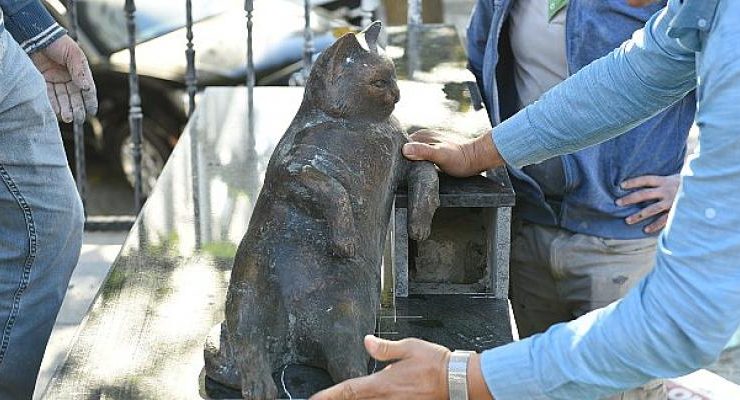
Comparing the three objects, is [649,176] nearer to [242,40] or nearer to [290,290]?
[290,290]

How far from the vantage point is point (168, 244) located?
3.35 meters

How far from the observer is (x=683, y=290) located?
177 cm

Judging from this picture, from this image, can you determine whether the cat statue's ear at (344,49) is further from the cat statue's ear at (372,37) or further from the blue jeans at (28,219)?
the blue jeans at (28,219)

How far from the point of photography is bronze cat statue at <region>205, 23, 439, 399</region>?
2.35 m

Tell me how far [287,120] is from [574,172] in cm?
166

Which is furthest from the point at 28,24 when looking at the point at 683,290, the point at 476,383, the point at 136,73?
the point at 683,290

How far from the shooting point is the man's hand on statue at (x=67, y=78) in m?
3.31

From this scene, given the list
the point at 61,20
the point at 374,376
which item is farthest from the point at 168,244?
the point at 61,20

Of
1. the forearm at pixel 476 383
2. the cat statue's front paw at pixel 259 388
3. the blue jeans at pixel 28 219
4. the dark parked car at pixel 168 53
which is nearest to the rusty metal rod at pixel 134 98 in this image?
the blue jeans at pixel 28 219

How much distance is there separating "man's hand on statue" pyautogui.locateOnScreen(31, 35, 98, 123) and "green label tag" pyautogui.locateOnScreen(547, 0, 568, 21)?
1.39m

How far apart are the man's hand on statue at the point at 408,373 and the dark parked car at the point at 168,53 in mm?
5069

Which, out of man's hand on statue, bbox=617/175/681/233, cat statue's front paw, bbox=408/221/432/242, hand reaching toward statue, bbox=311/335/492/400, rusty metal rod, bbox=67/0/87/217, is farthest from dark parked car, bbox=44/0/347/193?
hand reaching toward statue, bbox=311/335/492/400

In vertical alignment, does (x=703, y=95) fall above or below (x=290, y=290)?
above

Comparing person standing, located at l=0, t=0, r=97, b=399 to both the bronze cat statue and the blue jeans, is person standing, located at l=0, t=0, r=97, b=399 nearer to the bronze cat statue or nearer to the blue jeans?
the blue jeans
